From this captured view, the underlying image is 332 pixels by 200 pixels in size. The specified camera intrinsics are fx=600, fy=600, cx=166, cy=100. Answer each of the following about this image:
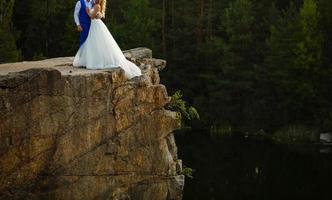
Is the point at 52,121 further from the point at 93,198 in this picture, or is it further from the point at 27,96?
the point at 93,198

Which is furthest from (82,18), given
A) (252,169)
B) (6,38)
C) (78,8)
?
(6,38)

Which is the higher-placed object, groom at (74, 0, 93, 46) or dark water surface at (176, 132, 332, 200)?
groom at (74, 0, 93, 46)

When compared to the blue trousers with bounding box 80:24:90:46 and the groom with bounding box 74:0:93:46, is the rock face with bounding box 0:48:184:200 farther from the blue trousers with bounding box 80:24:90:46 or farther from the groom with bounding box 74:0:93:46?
the groom with bounding box 74:0:93:46

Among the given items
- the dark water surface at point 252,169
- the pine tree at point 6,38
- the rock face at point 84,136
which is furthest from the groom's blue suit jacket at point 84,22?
the pine tree at point 6,38

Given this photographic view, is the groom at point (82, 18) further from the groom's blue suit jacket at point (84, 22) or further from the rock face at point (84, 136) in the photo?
the rock face at point (84, 136)

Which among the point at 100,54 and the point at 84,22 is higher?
the point at 84,22

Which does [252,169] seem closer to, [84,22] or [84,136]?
[84,22]

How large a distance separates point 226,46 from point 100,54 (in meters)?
26.4

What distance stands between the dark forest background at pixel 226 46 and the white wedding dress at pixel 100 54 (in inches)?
738

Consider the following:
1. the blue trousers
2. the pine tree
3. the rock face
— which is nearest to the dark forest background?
the pine tree

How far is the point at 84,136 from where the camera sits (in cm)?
1013

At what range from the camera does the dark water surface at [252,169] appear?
890 inches

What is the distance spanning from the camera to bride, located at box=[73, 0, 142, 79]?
1105 centimetres

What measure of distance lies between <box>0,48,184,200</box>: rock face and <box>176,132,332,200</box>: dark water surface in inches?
441
